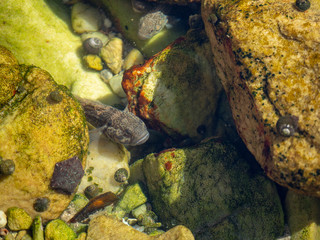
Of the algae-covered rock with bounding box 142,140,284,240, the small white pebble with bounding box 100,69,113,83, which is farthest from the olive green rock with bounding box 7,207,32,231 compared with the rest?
the small white pebble with bounding box 100,69,113,83

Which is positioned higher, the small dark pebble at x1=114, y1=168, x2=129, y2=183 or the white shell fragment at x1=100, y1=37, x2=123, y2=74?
the white shell fragment at x1=100, y1=37, x2=123, y2=74

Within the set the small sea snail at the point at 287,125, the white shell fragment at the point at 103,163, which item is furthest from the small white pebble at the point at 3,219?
the small sea snail at the point at 287,125

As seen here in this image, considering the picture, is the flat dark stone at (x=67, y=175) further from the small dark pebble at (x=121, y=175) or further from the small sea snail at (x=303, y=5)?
the small sea snail at (x=303, y=5)

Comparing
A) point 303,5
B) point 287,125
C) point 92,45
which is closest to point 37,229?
point 287,125

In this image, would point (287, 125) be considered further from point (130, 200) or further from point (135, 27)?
point (135, 27)

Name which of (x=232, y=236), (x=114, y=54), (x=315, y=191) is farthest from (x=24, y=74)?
(x=315, y=191)

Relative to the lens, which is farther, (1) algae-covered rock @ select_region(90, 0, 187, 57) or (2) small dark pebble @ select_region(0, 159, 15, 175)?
(1) algae-covered rock @ select_region(90, 0, 187, 57)

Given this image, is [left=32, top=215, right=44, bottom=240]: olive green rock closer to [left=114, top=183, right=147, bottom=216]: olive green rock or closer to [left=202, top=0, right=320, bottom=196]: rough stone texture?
[left=114, top=183, right=147, bottom=216]: olive green rock
